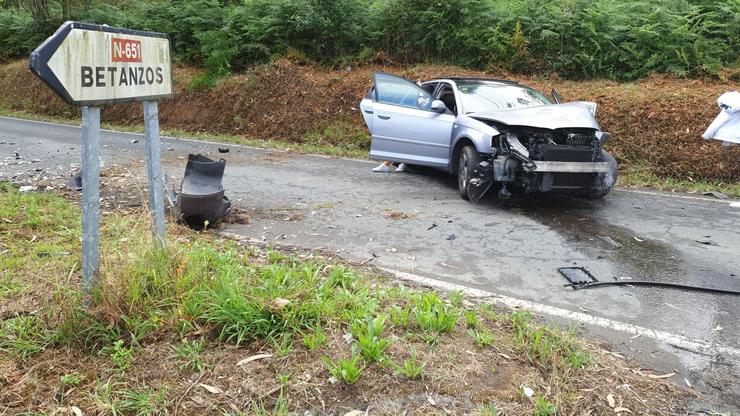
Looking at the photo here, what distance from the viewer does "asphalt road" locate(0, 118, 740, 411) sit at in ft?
12.2

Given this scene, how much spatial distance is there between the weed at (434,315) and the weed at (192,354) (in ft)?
4.32

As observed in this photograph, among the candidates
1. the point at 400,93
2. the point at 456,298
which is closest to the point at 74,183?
the point at 400,93

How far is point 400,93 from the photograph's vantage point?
8539 mm

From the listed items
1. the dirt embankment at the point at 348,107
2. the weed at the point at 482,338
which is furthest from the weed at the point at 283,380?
the dirt embankment at the point at 348,107

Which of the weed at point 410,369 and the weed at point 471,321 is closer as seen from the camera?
the weed at point 410,369

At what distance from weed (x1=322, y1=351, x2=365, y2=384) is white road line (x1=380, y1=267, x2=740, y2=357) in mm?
1517

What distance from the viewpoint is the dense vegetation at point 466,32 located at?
37.7ft

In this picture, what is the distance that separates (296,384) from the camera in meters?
2.89

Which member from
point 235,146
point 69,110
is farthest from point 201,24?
point 235,146

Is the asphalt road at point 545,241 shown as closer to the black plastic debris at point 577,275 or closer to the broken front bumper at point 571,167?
the black plastic debris at point 577,275

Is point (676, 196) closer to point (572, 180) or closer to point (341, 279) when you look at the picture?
point (572, 180)

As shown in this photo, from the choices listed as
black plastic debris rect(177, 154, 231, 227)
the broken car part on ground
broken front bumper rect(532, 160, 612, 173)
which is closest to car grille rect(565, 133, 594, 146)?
broken front bumper rect(532, 160, 612, 173)

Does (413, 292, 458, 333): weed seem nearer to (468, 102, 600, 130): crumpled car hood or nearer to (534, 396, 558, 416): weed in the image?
(534, 396, 558, 416): weed

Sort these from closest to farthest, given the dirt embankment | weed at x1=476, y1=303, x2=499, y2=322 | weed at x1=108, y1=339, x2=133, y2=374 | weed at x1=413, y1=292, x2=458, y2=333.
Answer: weed at x1=108, y1=339, x2=133, y2=374 → weed at x1=413, y1=292, x2=458, y2=333 → weed at x1=476, y1=303, x2=499, y2=322 → the dirt embankment
